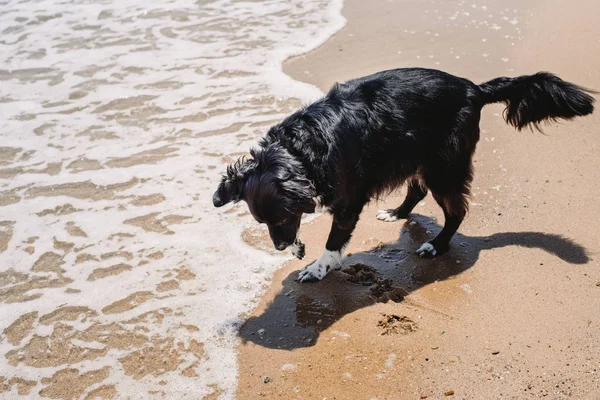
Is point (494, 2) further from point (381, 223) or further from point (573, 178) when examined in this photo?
point (381, 223)

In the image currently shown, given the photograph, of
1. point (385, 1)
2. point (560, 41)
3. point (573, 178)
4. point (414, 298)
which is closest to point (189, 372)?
point (414, 298)

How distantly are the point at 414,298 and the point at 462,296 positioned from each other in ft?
1.12

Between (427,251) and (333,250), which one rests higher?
(333,250)

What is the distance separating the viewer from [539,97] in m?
4.60

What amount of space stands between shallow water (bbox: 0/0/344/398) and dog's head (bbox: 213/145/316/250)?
0.72m

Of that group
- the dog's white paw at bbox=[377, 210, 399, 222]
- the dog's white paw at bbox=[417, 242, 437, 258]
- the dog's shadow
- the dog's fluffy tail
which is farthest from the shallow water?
the dog's fluffy tail

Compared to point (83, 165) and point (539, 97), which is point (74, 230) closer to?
point (83, 165)

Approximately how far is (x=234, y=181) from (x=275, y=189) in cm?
37

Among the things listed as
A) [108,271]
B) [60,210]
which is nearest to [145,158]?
[60,210]

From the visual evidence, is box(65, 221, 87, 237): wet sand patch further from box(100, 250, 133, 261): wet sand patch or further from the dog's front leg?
the dog's front leg

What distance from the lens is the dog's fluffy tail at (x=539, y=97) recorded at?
456 cm

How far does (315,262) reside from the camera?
15.5 feet

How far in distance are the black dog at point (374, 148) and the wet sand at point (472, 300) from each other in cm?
32

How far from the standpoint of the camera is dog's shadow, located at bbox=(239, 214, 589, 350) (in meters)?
4.23
